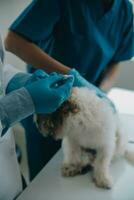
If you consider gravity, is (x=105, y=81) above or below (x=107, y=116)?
below

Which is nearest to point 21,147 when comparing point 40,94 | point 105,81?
point 105,81

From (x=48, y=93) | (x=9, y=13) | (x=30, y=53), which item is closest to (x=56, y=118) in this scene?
(x=48, y=93)

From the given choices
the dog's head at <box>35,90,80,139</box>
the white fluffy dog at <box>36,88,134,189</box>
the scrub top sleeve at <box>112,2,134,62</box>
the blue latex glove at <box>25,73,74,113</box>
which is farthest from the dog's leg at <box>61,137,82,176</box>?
the scrub top sleeve at <box>112,2,134,62</box>

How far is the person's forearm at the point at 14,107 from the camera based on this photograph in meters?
0.86

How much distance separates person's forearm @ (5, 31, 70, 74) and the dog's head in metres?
0.31

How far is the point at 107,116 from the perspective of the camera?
1007mm

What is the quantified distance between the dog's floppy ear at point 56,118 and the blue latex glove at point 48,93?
3 cm

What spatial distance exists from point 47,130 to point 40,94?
0.48 ft

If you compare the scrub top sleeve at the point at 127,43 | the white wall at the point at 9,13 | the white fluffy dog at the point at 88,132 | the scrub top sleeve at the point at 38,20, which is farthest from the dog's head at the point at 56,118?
the white wall at the point at 9,13

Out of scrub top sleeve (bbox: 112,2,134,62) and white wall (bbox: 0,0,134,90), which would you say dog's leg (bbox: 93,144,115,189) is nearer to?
scrub top sleeve (bbox: 112,2,134,62)

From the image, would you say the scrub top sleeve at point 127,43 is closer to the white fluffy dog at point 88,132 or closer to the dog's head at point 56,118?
the white fluffy dog at point 88,132

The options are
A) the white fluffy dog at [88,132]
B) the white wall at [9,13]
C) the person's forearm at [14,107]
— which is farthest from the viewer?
the white wall at [9,13]

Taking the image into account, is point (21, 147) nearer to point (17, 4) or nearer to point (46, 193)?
point (46, 193)

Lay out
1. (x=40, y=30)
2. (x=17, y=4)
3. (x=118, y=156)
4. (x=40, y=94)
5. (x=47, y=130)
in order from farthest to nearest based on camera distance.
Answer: (x=17, y=4), (x=40, y=30), (x=118, y=156), (x=47, y=130), (x=40, y=94)
